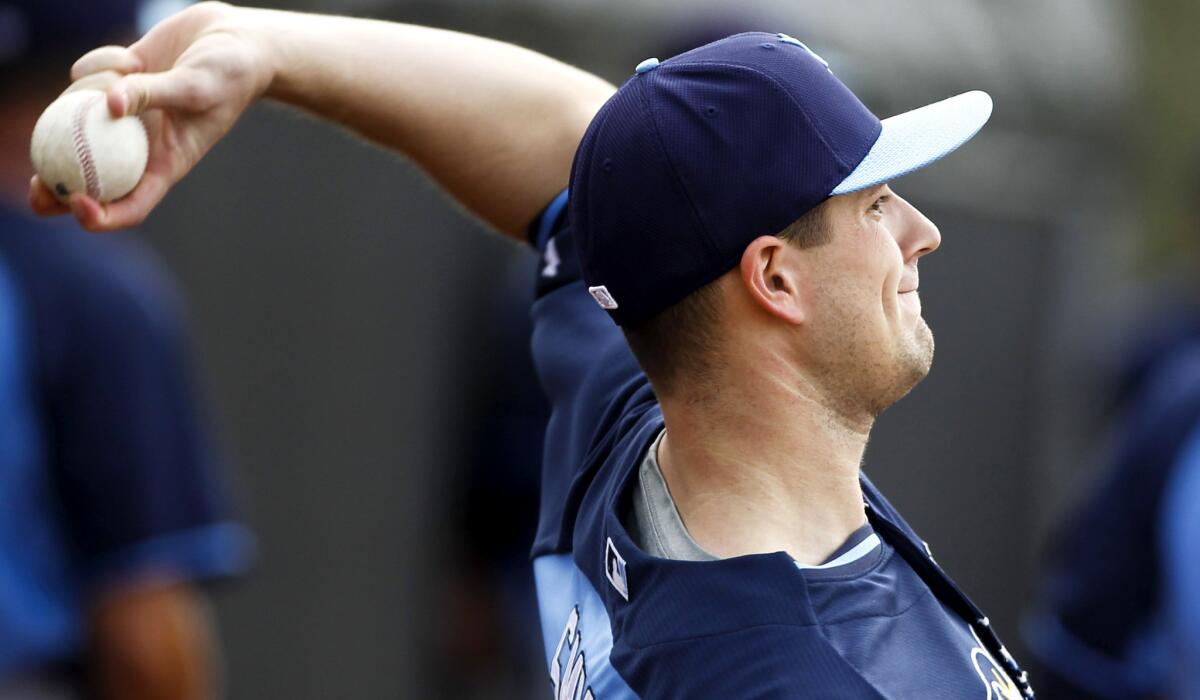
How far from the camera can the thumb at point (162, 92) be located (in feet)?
7.32

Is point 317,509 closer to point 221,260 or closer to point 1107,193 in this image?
point 221,260

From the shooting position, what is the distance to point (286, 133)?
582cm

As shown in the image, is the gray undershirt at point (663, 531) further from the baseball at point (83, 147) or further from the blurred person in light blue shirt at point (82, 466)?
the blurred person in light blue shirt at point (82, 466)

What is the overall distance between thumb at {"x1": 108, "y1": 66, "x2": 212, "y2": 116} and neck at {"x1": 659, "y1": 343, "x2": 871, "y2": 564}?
0.80 metres

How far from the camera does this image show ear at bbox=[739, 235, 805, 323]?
222 cm

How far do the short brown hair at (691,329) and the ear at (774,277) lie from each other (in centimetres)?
2

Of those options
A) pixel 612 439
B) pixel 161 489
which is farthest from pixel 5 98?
pixel 612 439

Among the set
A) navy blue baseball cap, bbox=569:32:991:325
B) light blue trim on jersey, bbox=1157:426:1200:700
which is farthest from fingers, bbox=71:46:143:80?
light blue trim on jersey, bbox=1157:426:1200:700

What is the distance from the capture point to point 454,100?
272 cm

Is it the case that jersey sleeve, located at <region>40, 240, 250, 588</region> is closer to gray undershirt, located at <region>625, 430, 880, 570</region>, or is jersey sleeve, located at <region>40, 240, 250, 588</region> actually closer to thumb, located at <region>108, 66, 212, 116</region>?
thumb, located at <region>108, 66, 212, 116</region>

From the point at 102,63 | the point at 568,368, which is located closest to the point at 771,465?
the point at 568,368

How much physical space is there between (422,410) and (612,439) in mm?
3624

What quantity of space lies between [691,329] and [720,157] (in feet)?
0.79

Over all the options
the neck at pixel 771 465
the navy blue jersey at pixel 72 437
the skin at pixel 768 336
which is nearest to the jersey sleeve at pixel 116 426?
the navy blue jersey at pixel 72 437
